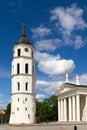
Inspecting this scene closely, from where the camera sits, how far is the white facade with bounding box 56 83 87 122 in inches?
2852

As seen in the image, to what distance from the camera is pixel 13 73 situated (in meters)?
78.0

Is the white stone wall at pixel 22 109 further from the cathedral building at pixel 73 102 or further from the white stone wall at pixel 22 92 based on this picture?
the cathedral building at pixel 73 102

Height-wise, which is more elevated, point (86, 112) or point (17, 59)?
point (17, 59)

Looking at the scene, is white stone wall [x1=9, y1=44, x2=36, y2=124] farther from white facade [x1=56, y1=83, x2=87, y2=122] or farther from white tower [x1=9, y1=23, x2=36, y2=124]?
white facade [x1=56, y1=83, x2=87, y2=122]

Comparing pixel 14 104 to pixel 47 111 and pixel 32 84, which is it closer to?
pixel 32 84

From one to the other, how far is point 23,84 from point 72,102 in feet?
42.1

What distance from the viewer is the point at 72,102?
249 ft

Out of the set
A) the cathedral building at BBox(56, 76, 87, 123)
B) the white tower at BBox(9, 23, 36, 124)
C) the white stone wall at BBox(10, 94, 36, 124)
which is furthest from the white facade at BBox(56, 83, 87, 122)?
the white stone wall at BBox(10, 94, 36, 124)

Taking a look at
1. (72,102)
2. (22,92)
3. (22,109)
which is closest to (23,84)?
(22,92)

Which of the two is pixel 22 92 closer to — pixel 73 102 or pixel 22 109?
pixel 22 109

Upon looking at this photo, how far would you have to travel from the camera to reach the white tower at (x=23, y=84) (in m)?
74.8

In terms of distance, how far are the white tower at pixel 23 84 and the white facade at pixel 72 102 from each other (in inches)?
365

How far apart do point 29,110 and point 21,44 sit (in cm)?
1674

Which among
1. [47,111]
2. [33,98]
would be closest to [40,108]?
[47,111]
